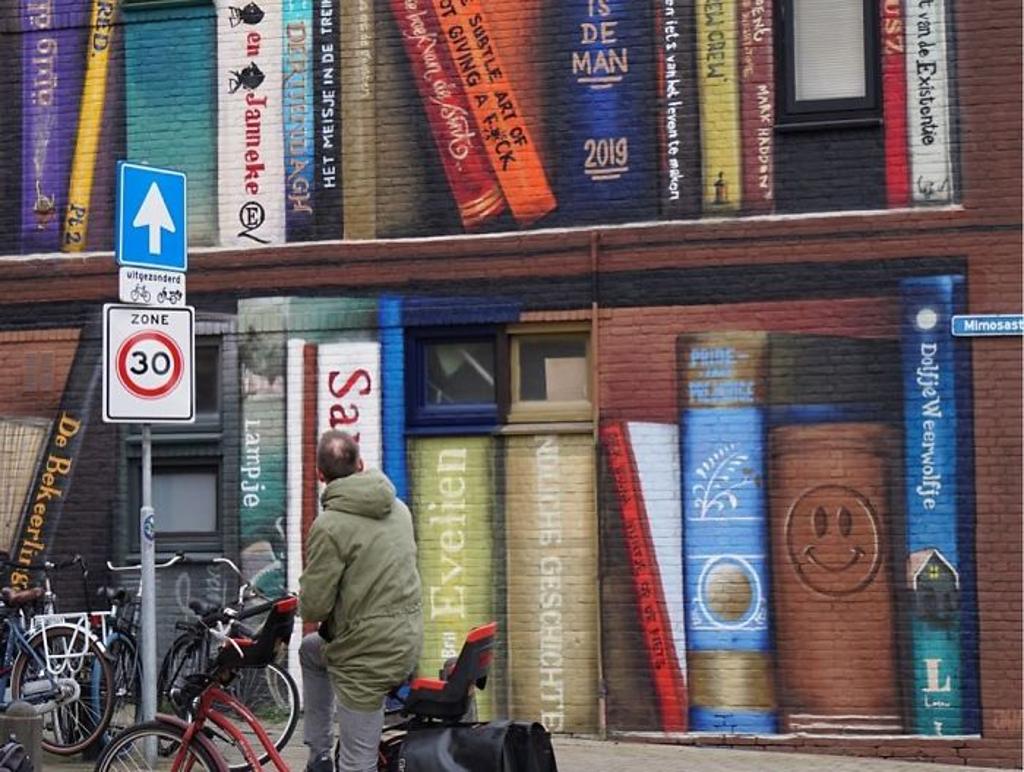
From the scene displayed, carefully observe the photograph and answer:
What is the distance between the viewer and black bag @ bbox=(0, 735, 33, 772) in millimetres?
7461

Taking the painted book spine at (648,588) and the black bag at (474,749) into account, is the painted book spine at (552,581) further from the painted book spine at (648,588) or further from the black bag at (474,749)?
the black bag at (474,749)

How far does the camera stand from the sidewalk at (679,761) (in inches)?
413

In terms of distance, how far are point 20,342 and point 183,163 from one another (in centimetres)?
191

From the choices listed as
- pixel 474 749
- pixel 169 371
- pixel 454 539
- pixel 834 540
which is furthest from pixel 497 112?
pixel 474 749

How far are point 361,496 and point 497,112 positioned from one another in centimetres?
524

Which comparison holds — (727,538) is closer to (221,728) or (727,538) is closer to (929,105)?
(929,105)

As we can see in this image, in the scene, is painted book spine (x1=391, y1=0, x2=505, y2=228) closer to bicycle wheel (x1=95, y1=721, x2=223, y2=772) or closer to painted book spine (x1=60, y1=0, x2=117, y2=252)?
painted book spine (x1=60, y1=0, x2=117, y2=252)

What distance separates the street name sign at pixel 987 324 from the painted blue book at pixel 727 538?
1317mm

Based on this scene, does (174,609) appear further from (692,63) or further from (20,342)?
(692,63)

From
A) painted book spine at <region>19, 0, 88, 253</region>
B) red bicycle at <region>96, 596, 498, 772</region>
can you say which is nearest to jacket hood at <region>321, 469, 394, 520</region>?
red bicycle at <region>96, 596, 498, 772</region>

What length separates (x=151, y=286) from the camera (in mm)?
9367

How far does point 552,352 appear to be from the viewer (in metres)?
12.1

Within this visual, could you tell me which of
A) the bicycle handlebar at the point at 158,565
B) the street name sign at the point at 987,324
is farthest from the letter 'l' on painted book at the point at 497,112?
the bicycle handlebar at the point at 158,565

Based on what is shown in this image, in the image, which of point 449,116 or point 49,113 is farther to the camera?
point 49,113
